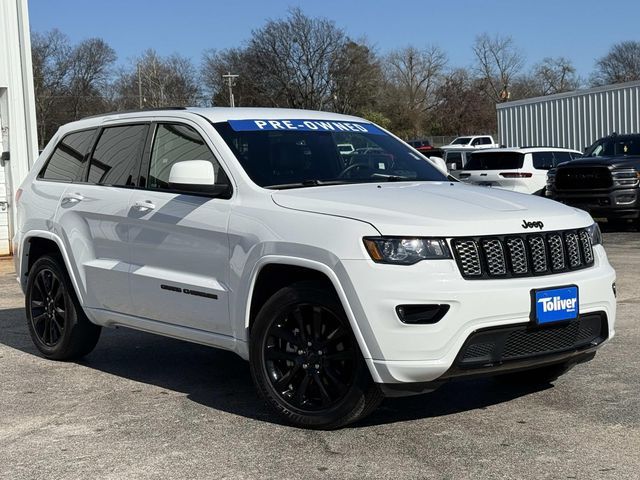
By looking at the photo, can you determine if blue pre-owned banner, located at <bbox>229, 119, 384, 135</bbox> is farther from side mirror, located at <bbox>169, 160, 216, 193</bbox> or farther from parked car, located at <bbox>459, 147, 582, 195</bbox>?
parked car, located at <bbox>459, 147, 582, 195</bbox>

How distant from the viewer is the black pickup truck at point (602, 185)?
17.2 metres

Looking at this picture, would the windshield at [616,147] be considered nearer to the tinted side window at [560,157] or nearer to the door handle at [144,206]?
the tinted side window at [560,157]

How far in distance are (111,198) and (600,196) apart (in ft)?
42.0

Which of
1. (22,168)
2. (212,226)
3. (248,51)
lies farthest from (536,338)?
(248,51)

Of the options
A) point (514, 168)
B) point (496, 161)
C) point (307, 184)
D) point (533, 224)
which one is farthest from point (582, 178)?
point (533, 224)

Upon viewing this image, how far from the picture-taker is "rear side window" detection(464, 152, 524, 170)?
20.4 meters

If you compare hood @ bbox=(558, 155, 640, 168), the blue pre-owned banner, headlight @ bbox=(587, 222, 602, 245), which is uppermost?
the blue pre-owned banner

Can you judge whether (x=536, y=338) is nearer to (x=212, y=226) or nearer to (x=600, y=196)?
(x=212, y=226)

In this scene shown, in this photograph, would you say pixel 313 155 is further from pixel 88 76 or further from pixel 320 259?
pixel 88 76

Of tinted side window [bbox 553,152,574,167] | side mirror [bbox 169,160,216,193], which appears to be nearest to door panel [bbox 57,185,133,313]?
side mirror [bbox 169,160,216,193]

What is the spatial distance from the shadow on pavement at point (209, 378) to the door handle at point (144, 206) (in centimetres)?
116

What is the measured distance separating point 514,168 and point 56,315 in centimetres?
1488

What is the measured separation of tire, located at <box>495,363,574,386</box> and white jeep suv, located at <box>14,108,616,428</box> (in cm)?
2

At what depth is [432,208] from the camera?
15.9ft
